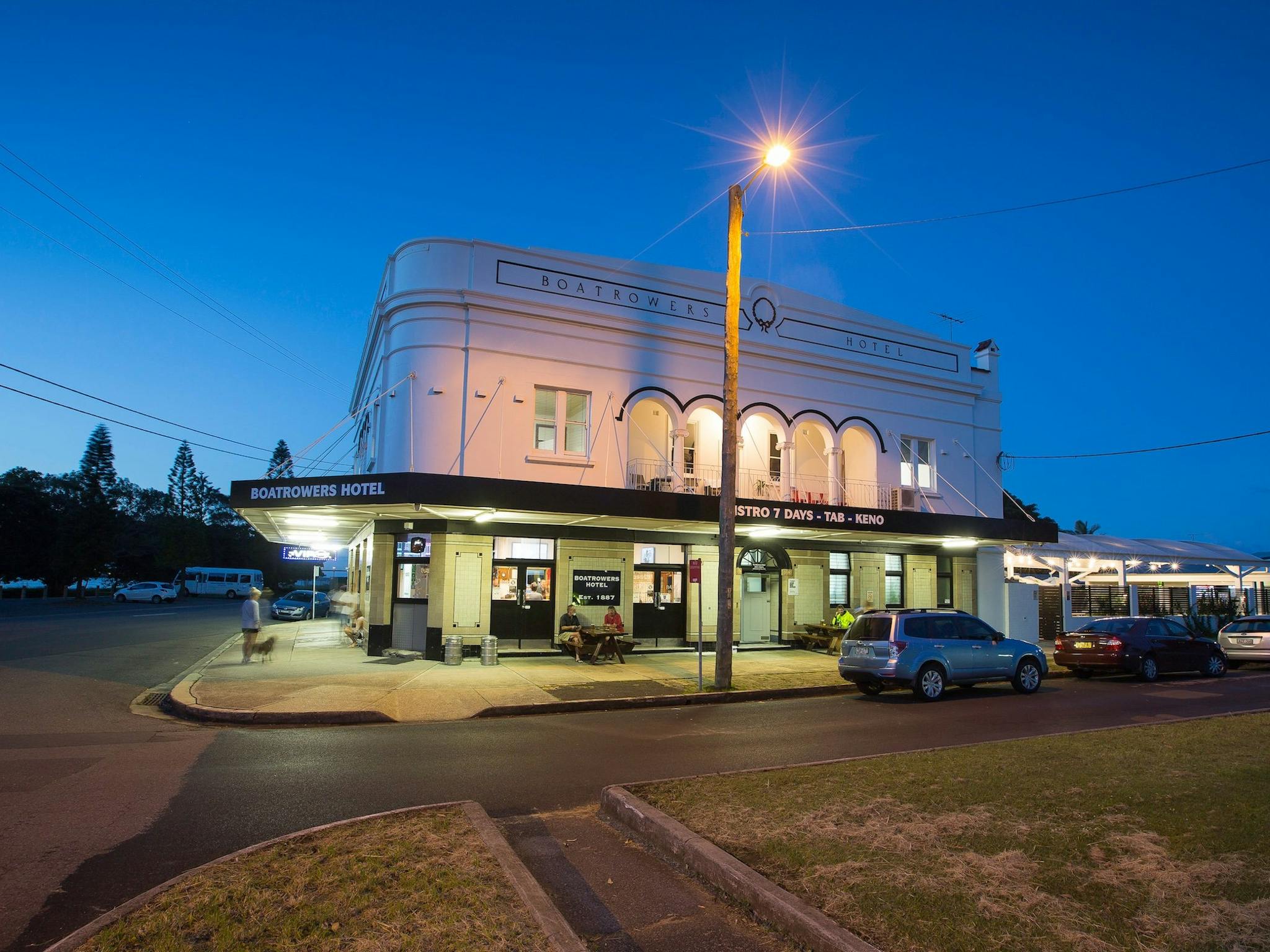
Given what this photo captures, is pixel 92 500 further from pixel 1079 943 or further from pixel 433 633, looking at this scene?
pixel 1079 943

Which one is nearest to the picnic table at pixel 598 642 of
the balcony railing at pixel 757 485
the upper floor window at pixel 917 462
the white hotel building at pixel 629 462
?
the white hotel building at pixel 629 462

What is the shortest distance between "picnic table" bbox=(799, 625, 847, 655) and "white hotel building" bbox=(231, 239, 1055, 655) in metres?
0.58

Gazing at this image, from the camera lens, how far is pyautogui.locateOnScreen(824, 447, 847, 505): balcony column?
23.7m

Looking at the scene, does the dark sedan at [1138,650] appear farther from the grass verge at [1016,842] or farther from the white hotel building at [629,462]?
the grass verge at [1016,842]

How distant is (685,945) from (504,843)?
1711 millimetres

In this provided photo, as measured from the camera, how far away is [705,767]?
8.80 m

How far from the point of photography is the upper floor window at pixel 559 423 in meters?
20.2

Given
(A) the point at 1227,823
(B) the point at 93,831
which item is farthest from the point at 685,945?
(B) the point at 93,831

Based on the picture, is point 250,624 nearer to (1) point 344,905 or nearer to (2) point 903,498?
(1) point 344,905

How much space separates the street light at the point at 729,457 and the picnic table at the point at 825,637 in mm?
7558

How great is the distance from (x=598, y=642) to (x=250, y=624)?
7545 millimetres

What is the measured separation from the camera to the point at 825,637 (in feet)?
73.4

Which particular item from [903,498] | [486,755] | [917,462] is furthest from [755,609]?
[486,755]

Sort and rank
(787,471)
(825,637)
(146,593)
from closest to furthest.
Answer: (825,637)
(787,471)
(146,593)
